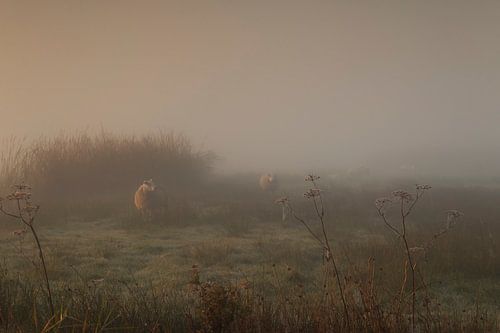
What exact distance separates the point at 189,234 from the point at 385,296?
6.26 metres

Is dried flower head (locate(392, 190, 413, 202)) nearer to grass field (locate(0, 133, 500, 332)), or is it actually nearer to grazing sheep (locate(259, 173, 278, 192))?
grass field (locate(0, 133, 500, 332))

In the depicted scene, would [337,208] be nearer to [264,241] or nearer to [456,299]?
[264,241]

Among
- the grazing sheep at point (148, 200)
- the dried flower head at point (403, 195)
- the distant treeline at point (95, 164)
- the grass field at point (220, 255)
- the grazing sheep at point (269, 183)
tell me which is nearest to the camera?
the dried flower head at point (403, 195)

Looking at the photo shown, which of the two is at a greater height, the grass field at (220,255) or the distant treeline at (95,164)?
Result: the distant treeline at (95,164)

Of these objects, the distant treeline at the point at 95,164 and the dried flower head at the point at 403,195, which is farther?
the distant treeline at the point at 95,164

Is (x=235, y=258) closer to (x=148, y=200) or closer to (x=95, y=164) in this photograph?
(x=148, y=200)

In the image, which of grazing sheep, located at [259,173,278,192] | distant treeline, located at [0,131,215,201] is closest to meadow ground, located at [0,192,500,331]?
distant treeline, located at [0,131,215,201]

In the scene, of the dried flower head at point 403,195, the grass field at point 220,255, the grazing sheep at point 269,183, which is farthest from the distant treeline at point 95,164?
the dried flower head at point 403,195

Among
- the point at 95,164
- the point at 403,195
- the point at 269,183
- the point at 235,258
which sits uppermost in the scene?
the point at 95,164

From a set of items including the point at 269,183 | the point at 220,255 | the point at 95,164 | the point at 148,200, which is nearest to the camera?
the point at 220,255

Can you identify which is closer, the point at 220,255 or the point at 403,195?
the point at 403,195

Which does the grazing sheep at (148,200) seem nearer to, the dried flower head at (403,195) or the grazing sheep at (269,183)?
the grazing sheep at (269,183)

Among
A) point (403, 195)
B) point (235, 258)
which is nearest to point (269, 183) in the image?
point (235, 258)

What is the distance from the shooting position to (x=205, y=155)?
24.5 meters
